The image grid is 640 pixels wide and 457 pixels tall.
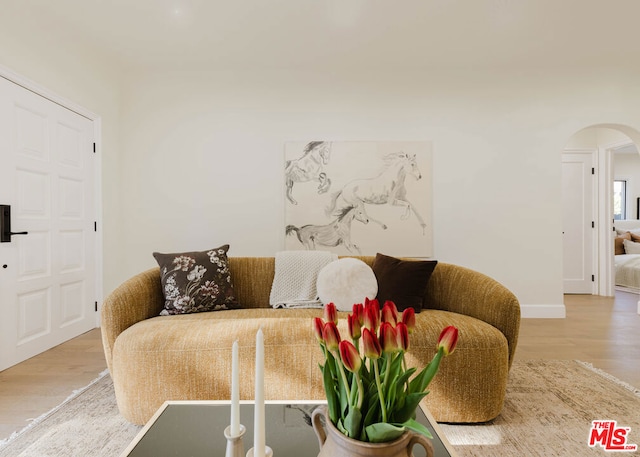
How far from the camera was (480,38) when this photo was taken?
10.1 ft

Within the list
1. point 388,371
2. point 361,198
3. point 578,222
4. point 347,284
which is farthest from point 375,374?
point 578,222

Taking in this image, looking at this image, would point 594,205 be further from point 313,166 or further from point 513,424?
point 513,424

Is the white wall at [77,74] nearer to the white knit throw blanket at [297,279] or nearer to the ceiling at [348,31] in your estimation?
the ceiling at [348,31]

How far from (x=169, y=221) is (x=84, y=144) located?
1.02 metres

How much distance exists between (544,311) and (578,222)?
7.09ft

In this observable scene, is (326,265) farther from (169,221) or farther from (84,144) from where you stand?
(84,144)

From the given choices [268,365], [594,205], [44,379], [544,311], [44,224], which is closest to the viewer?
[268,365]

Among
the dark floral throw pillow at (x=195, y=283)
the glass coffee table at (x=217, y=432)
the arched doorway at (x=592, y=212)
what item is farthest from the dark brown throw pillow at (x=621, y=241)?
the glass coffee table at (x=217, y=432)

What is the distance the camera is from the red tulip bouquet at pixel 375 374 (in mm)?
605

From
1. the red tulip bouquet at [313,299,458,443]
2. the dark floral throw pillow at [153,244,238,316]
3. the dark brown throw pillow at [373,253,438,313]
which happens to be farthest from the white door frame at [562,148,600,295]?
the red tulip bouquet at [313,299,458,443]

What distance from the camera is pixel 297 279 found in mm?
2492

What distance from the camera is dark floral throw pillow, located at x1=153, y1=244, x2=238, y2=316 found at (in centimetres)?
222

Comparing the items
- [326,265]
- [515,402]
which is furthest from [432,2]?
[515,402]

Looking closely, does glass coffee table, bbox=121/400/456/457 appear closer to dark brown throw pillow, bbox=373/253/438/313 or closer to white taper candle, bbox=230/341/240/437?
white taper candle, bbox=230/341/240/437
